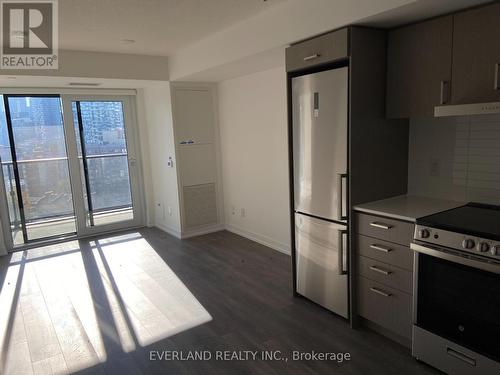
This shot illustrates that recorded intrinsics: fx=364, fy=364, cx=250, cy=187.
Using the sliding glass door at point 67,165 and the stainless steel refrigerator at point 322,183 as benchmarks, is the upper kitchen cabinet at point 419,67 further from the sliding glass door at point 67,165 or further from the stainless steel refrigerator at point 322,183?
the sliding glass door at point 67,165

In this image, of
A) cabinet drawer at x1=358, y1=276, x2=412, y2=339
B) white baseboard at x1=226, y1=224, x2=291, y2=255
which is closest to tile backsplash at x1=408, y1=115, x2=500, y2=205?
cabinet drawer at x1=358, y1=276, x2=412, y2=339

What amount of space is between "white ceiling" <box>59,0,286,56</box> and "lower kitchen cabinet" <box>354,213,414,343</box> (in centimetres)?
193

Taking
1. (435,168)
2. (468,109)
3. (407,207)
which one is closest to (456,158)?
(435,168)

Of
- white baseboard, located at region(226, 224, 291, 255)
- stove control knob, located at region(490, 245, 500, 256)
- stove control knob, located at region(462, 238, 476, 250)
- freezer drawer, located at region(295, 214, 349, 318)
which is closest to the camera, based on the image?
stove control knob, located at region(490, 245, 500, 256)

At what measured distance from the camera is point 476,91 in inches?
84.0

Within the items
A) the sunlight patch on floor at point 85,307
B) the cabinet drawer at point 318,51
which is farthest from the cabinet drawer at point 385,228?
the sunlight patch on floor at point 85,307

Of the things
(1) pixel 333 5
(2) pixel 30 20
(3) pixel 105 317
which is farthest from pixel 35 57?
(1) pixel 333 5

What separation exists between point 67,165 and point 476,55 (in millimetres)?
5073

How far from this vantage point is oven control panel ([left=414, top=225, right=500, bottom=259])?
184 cm

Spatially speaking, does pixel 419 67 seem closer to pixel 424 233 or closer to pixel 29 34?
pixel 424 233

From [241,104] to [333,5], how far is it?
2.32 metres

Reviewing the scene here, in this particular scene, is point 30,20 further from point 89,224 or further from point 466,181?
point 466,181

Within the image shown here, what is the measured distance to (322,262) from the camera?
2881 millimetres

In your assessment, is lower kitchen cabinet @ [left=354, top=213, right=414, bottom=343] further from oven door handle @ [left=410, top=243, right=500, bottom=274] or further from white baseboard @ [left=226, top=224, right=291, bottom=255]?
white baseboard @ [left=226, top=224, right=291, bottom=255]
